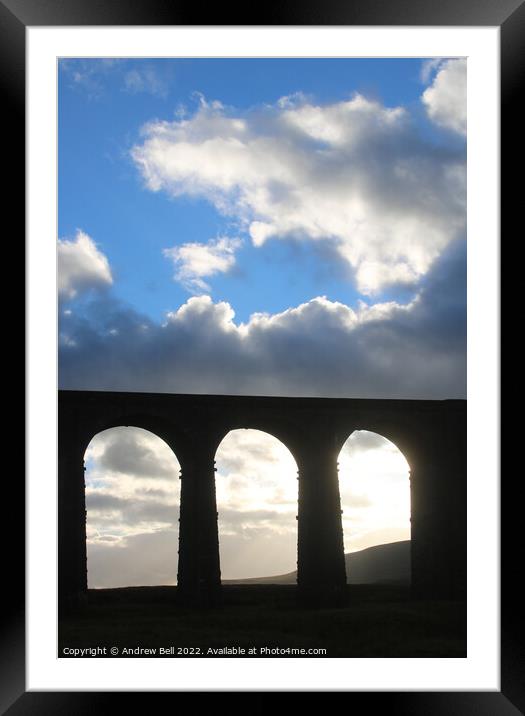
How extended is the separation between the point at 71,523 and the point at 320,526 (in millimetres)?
8108

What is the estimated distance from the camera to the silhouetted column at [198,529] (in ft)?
80.4

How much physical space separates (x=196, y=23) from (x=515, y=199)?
3.84 m

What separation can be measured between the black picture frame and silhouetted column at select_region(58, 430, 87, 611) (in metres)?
14.7

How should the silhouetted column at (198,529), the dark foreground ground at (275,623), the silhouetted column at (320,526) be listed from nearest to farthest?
1. the dark foreground ground at (275,623)
2. the silhouetted column at (198,529)
3. the silhouetted column at (320,526)

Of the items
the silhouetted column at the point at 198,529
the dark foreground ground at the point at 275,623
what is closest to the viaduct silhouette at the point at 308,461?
the silhouetted column at the point at 198,529

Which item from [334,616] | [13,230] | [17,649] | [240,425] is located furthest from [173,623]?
[13,230]

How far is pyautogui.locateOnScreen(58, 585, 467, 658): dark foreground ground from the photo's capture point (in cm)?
1587

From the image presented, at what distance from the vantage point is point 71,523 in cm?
2278

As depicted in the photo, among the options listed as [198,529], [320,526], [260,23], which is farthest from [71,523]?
[260,23]

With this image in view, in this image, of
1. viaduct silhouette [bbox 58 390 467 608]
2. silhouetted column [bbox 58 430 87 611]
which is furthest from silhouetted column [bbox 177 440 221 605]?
silhouetted column [bbox 58 430 87 611]

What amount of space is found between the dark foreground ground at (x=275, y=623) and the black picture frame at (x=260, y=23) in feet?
14.5

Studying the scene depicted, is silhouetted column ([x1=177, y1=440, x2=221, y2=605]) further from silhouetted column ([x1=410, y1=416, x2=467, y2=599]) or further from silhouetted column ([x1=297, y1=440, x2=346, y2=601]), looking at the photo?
silhouetted column ([x1=410, y1=416, x2=467, y2=599])

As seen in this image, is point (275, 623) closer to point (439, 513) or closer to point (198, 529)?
point (198, 529)

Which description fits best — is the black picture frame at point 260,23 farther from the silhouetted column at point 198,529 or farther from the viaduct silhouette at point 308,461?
the silhouetted column at point 198,529
